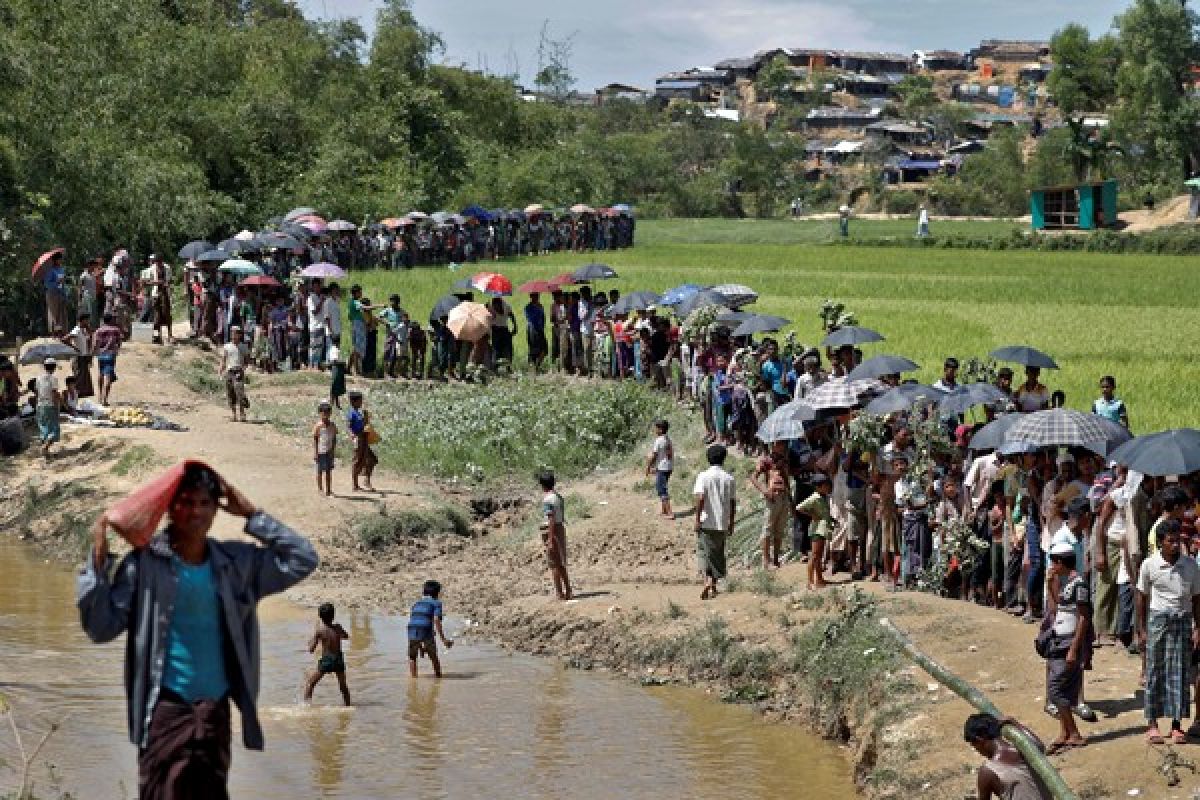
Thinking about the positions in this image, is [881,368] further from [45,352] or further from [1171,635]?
[45,352]

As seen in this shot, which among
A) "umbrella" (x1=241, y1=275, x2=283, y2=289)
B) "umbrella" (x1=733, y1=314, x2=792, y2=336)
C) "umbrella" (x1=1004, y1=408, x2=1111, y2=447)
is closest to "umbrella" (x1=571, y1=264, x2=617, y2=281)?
"umbrella" (x1=241, y1=275, x2=283, y2=289)

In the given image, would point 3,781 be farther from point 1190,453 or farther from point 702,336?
point 702,336

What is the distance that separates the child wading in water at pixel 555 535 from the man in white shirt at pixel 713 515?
1.19 meters

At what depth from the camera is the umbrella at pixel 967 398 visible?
57.8 feet

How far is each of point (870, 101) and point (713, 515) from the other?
15364cm

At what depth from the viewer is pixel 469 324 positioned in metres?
29.2

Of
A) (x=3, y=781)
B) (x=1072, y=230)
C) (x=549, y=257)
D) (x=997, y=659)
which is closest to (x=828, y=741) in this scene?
(x=997, y=659)

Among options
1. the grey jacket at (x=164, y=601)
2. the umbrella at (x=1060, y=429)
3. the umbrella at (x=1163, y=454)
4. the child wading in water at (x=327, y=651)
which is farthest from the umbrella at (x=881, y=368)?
the grey jacket at (x=164, y=601)

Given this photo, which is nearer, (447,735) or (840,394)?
(447,735)

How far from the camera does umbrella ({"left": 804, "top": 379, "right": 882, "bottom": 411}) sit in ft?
59.0

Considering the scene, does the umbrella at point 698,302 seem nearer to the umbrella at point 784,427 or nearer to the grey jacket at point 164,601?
the umbrella at point 784,427

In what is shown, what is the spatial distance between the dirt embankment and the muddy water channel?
0.45 m

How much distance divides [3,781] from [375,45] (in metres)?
56.0

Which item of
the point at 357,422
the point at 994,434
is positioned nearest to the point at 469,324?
the point at 357,422
